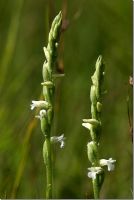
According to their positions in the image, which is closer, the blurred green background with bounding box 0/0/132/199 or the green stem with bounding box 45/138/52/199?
the green stem with bounding box 45/138/52/199

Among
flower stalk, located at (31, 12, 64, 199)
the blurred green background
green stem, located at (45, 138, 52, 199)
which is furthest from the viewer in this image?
the blurred green background

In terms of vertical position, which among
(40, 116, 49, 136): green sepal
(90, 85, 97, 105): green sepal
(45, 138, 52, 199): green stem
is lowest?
(45, 138, 52, 199): green stem

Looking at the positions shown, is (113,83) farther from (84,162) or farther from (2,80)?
(2,80)

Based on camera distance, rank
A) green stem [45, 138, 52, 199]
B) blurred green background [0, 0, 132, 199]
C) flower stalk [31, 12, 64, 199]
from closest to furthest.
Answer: green stem [45, 138, 52, 199] < flower stalk [31, 12, 64, 199] < blurred green background [0, 0, 132, 199]

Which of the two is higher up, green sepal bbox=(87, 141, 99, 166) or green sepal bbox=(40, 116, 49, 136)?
green sepal bbox=(40, 116, 49, 136)

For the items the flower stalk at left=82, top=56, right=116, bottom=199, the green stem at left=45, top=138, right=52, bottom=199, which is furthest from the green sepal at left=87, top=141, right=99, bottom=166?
the green stem at left=45, top=138, right=52, bottom=199

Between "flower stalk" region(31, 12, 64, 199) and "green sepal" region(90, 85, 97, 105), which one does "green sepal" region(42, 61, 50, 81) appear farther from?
"green sepal" region(90, 85, 97, 105)

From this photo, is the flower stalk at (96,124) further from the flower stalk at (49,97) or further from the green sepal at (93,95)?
the flower stalk at (49,97)

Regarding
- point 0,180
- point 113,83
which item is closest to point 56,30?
point 0,180
